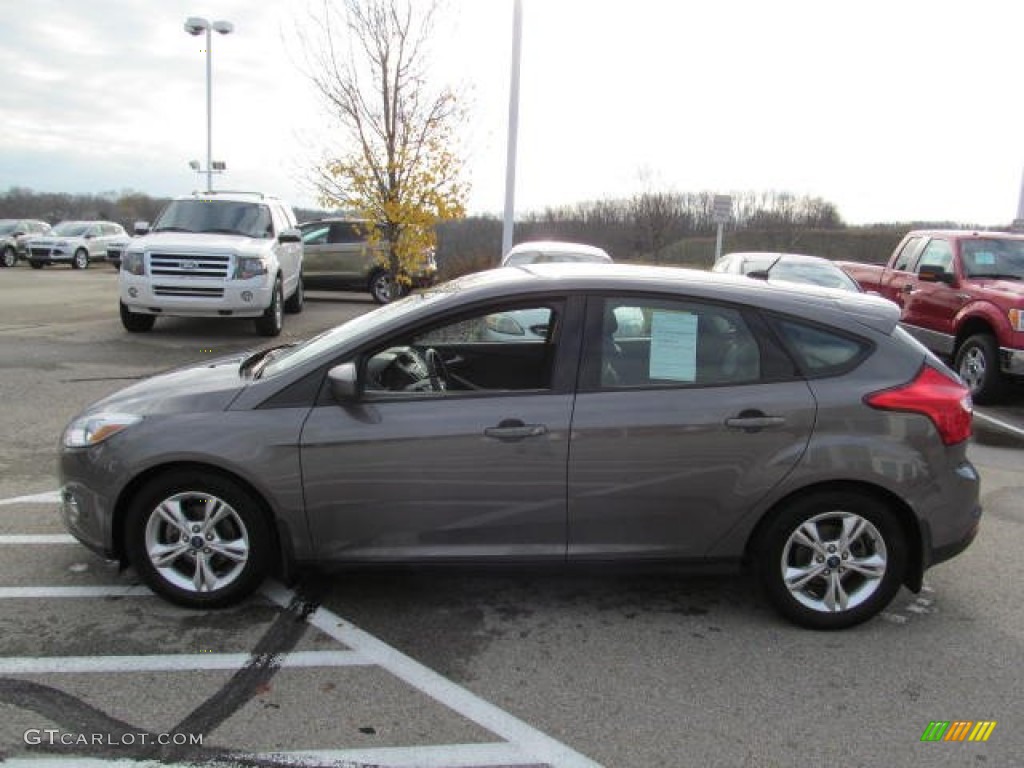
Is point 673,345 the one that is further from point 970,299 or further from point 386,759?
point 970,299

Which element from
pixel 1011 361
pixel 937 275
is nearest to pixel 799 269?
pixel 937 275

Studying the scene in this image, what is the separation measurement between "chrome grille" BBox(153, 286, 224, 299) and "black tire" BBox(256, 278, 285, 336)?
31.9 inches

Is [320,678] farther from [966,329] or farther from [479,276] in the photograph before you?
[966,329]

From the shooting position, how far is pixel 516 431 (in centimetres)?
353

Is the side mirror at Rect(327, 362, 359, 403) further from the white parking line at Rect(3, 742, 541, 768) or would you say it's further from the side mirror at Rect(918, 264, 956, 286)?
the side mirror at Rect(918, 264, 956, 286)

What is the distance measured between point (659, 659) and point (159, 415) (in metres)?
2.41

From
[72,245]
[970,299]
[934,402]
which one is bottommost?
[934,402]

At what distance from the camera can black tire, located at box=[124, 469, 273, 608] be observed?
3635 mm

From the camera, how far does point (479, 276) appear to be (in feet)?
14.2

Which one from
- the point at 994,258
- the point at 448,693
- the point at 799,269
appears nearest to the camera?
the point at 448,693

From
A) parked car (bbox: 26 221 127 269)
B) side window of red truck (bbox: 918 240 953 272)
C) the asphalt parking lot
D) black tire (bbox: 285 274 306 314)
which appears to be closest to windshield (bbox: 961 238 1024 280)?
side window of red truck (bbox: 918 240 953 272)

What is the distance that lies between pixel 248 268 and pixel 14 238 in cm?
2590

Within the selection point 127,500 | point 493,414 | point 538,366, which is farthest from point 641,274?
point 127,500

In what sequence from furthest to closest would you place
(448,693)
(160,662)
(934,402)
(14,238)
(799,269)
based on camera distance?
(14,238)
(799,269)
(934,402)
(160,662)
(448,693)
